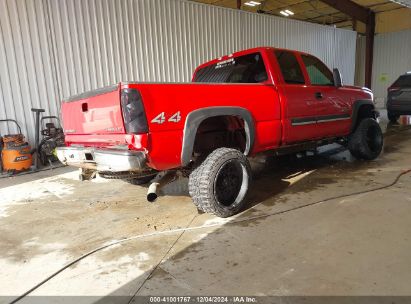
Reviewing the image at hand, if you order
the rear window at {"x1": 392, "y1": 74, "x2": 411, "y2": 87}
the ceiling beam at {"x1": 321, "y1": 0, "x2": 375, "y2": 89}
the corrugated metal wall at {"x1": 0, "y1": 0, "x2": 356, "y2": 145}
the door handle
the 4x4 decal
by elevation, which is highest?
the ceiling beam at {"x1": 321, "y1": 0, "x2": 375, "y2": 89}

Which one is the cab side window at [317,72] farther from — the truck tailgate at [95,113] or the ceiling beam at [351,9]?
the ceiling beam at [351,9]

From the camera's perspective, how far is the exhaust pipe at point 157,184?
2.89 meters

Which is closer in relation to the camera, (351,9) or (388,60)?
(351,9)

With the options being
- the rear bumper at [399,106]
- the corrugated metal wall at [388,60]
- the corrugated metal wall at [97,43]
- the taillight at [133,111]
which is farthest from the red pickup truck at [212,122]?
the corrugated metal wall at [388,60]

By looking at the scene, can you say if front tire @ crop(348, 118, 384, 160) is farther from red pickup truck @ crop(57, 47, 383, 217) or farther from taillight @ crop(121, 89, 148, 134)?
taillight @ crop(121, 89, 148, 134)

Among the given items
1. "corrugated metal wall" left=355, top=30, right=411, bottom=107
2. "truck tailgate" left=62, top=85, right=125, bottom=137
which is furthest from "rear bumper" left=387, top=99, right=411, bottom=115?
"truck tailgate" left=62, top=85, right=125, bottom=137

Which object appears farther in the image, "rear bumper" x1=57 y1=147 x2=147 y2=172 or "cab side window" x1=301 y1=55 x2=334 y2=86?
"cab side window" x1=301 y1=55 x2=334 y2=86

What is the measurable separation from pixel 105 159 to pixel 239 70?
2.14 metres

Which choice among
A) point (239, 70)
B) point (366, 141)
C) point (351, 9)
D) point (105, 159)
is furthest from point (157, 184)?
point (351, 9)

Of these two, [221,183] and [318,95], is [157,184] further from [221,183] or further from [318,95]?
[318,95]

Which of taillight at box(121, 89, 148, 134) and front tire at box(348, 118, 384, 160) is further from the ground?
taillight at box(121, 89, 148, 134)

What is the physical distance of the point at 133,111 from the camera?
2.51 metres

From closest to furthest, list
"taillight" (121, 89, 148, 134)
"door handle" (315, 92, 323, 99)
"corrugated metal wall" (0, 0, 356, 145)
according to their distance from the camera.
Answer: "taillight" (121, 89, 148, 134) → "door handle" (315, 92, 323, 99) → "corrugated metal wall" (0, 0, 356, 145)

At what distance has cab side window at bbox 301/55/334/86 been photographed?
14.0ft
